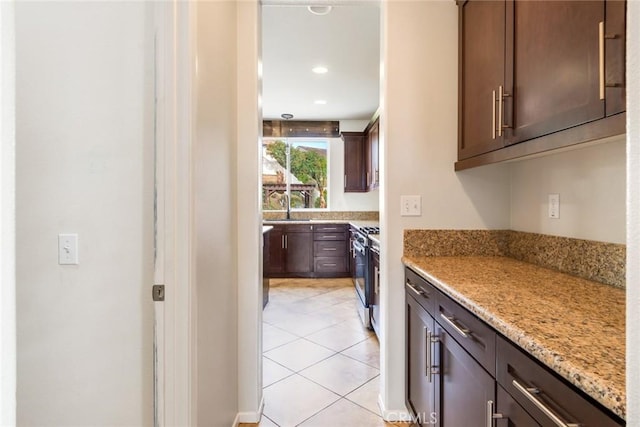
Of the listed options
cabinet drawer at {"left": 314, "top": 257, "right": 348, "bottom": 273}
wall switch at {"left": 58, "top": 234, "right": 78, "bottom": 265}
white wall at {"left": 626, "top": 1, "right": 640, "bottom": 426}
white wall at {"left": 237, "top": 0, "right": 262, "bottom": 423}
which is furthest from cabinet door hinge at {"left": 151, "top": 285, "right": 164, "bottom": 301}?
cabinet drawer at {"left": 314, "top": 257, "right": 348, "bottom": 273}

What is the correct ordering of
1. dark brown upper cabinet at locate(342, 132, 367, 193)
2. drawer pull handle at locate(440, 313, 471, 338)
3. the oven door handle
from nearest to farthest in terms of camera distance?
drawer pull handle at locate(440, 313, 471, 338), the oven door handle, dark brown upper cabinet at locate(342, 132, 367, 193)

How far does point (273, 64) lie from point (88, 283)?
3060mm

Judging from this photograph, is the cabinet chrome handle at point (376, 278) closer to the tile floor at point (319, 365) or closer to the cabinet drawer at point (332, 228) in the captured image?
the tile floor at point (319, 365)

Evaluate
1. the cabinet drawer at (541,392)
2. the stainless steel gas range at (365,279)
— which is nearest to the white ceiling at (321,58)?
the stainless steel gas range at (365,279)

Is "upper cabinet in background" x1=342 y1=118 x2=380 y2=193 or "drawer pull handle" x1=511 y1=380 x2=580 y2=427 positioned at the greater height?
"upper cabinet in background" x1=342 y1=118 x2=380 y2=193

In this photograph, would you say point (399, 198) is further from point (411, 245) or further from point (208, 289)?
point (208, 289)

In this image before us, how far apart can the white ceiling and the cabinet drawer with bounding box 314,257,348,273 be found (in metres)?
2.46

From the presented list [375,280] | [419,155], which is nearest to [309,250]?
[375,280]

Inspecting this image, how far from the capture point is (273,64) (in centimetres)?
362

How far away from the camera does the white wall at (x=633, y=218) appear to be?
0.35 meters

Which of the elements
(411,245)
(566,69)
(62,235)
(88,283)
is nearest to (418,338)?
(411,245)

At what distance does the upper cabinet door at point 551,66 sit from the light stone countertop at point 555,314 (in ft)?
1.82

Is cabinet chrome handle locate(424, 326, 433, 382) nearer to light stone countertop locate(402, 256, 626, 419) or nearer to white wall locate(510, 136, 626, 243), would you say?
light stone countertop locate(402, 256, 626, 419)

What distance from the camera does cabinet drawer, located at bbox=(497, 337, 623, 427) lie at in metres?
0.59
